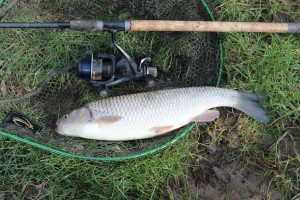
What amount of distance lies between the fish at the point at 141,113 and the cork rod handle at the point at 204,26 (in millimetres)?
405

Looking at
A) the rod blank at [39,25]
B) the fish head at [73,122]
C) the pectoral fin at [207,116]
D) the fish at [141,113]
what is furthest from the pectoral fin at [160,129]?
the rod blank at [39,25]

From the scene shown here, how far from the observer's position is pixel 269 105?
2.83m

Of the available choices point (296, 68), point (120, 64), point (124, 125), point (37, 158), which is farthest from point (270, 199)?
point (37, 158)

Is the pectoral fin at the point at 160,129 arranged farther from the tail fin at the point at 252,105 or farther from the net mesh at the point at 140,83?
the tail fin at the point at 252,105

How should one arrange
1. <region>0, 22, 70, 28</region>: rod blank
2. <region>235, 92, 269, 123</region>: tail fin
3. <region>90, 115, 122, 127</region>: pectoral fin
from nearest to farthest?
<region>0, 22, 70, 28</region>: rod blank → <region>90, 115, 122, 127</region>: pectoral fin → <region>235, 92, 269, 123</region>: tail fin

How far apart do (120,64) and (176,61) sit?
1.43ft

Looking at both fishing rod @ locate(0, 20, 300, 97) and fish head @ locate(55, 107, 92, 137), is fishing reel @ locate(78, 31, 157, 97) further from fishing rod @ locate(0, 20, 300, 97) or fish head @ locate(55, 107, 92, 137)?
fish head @ locate(55, 107, 92, 137)

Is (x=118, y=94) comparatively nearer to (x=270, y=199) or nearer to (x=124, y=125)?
(x=124, y=125)

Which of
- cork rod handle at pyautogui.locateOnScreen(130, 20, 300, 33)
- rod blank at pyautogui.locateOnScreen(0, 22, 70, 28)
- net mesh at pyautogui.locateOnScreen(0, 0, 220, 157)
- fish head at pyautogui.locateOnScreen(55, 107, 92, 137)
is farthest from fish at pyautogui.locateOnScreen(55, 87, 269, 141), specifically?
rod blank at pyautogui.locateOnScreen(0, 22, 70, 28)

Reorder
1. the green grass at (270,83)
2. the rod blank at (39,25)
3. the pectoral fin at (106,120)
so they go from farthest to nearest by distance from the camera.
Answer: the green grass at (270,83) < the pectoral fin at (106,120) < the rod blank at (39,25)

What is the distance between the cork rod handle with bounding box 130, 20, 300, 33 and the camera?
2434mm

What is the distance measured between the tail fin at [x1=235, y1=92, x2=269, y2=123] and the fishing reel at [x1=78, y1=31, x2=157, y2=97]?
61 centimetres

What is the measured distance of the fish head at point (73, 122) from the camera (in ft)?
8.50

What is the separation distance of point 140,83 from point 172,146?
0.50 meters
